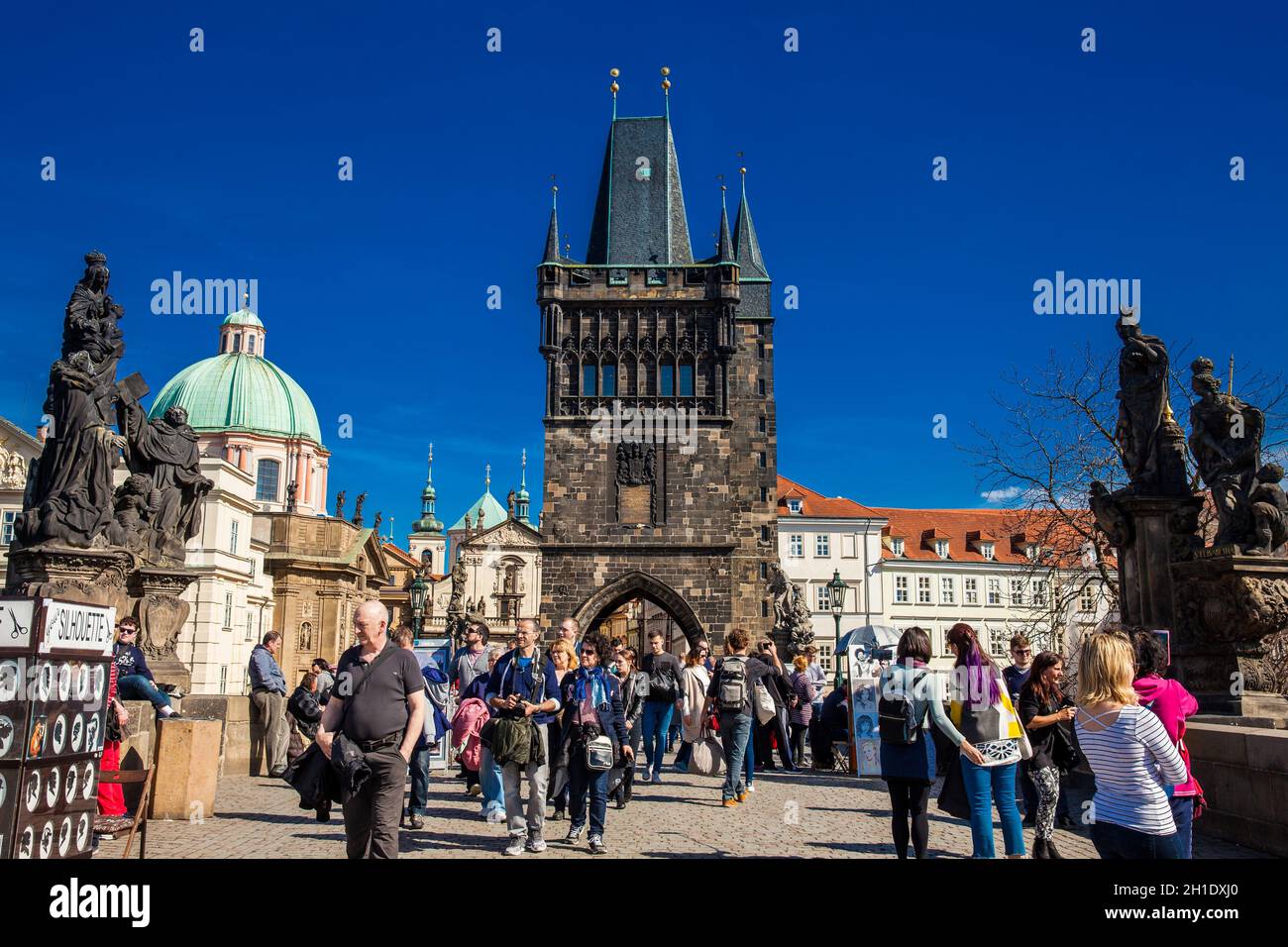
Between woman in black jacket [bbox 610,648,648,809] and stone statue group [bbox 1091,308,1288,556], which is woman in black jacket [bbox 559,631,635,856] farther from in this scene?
stone statue group [bbox 1091,308,1288,556]

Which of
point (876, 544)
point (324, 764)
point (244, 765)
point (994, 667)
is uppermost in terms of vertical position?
point (876, 544)

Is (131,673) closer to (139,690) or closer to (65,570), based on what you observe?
(139,690)

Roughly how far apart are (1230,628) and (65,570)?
968cm

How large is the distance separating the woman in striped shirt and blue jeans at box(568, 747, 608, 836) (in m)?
4.00

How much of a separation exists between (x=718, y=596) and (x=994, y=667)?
29204 mm

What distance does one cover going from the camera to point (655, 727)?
12.8 meters

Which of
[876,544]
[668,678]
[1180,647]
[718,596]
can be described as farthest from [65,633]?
[876,544]

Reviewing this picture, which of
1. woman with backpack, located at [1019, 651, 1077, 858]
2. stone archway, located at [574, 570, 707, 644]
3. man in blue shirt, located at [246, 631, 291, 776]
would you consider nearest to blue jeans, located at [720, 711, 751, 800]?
woman with backpack, located at [1019, 651, 1077, 858]

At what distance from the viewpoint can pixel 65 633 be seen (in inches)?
226

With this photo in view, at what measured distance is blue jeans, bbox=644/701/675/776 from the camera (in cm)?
1268

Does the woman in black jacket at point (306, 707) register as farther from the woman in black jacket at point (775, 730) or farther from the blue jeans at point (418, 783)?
the woman in black jacket at point (775, 730)

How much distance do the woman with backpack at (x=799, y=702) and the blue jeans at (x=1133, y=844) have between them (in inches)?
399

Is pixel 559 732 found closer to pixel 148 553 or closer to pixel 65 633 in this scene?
pixel 65 633

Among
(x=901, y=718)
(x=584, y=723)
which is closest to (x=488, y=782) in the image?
(x=584, y=723)
